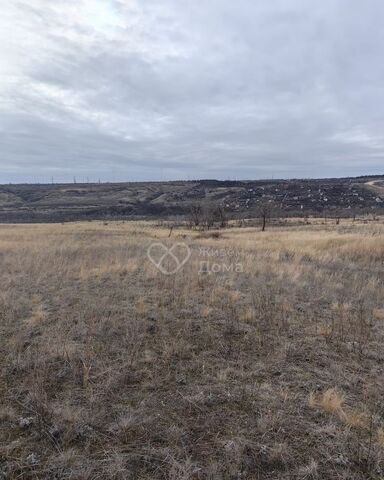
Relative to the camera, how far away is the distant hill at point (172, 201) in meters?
94.5

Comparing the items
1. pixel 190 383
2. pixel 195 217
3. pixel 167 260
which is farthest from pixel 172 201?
pixel 190 383

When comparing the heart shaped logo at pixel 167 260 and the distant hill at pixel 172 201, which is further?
the distant hill at pixel 172 201

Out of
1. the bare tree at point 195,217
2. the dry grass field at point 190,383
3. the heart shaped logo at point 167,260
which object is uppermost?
the dry grass field at point 190,383

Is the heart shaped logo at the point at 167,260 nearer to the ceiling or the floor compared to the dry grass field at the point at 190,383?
nearer to the floor

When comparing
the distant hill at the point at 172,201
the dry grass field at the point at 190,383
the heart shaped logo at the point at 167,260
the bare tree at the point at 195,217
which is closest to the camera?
the dry grass field at the point at 190,383

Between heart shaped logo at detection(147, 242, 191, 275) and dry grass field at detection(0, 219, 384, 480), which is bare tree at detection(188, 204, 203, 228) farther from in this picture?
dry grass field at detection(0, 219, 384, 480)

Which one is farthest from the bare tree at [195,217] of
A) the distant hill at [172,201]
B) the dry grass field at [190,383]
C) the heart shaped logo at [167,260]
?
the dry grass field at [190,383]

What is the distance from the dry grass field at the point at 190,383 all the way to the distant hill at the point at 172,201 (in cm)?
7338

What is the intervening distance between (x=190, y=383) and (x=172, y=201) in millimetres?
121550

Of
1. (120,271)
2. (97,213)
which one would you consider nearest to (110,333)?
(120,271)

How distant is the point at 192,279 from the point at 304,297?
3.01 meters

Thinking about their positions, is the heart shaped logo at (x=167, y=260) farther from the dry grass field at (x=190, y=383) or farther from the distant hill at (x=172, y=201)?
the distant hill at (x=172, y=201)

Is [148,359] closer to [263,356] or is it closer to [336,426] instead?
[263,356]

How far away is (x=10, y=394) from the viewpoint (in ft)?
13.1
